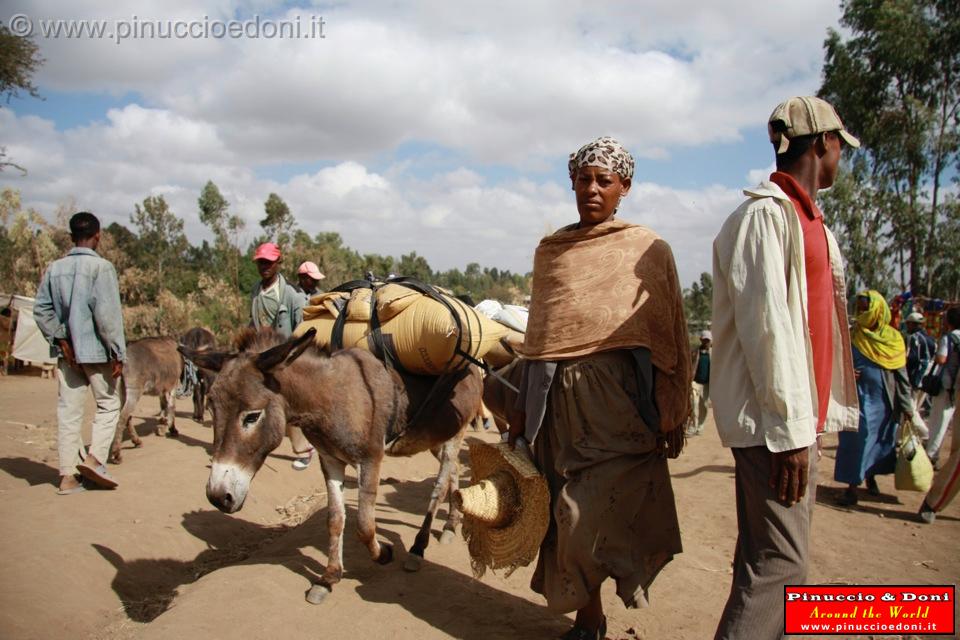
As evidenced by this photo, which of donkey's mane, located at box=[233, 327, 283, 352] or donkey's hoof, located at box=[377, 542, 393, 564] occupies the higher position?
donkey's mane, located at box=[233, 327, 283, 352]

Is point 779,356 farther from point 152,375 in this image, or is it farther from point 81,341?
point 152,375

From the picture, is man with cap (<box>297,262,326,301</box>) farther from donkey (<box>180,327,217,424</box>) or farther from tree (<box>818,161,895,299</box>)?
tree (<box>818,161,895,299</box>)

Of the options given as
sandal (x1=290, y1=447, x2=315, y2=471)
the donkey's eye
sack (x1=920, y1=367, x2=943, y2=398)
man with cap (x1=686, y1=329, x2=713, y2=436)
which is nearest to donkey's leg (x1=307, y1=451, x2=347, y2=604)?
the donkey's eye

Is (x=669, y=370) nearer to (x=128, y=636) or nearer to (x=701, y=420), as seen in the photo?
(x=128, y=636)

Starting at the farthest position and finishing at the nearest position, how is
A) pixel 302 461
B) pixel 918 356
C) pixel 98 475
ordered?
pixel 918 356
pixel 302 461
pixel 98 475

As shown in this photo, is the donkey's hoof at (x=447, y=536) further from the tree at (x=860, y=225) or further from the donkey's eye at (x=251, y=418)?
the tree at (x=860, y=225)

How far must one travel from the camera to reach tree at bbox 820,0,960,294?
19.4 metres

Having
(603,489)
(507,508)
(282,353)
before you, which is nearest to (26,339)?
(282,353)

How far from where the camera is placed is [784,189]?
7.88 ft

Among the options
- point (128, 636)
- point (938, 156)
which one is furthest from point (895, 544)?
point (938, 156)

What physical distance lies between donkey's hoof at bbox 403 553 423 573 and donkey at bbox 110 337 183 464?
17.9ft

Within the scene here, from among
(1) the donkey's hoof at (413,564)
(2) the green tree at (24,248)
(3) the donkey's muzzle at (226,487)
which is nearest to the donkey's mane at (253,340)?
(3) the donkey's muzzle at (226,487)

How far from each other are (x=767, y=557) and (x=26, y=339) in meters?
18.5

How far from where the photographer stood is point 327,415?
3740 millimetres
